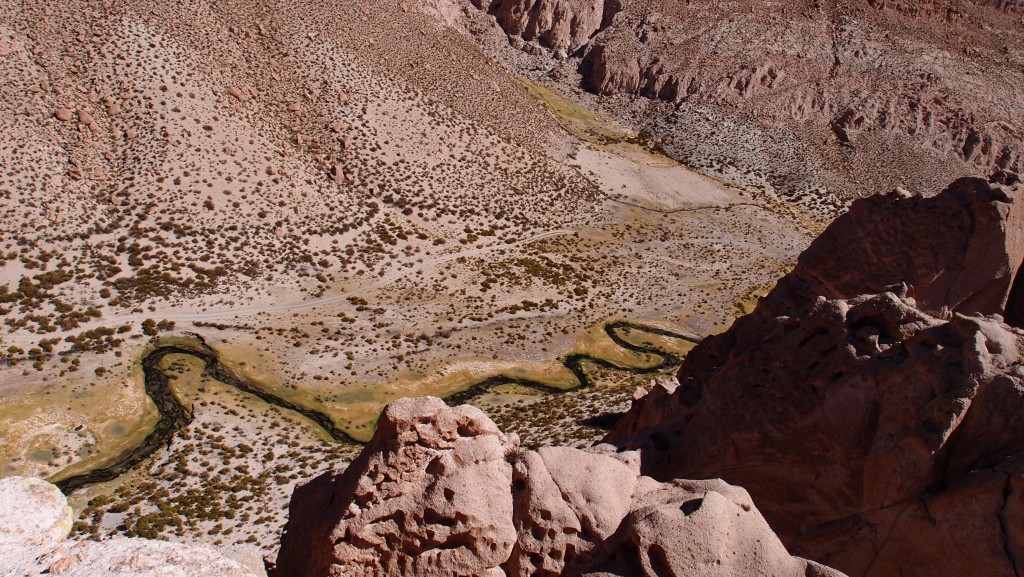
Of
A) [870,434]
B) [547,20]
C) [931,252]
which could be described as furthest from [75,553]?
[547,20]

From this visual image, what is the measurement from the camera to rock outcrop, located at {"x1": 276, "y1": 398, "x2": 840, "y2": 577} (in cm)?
1030

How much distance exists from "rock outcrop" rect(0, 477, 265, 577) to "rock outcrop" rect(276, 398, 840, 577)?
3.14 m

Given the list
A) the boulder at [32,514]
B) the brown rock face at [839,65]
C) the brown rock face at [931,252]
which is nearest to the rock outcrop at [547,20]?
the brown rock face at [839,65]

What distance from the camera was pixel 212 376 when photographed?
35.6 meters

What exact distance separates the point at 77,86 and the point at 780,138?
7516 centimetres

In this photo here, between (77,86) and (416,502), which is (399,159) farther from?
(416,502)

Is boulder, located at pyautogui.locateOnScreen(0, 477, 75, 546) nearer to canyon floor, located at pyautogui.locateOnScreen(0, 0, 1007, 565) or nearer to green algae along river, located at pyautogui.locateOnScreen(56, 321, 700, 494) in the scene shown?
canyon floor, located at pyautogui.locateOnScreen(0, 0, 1007, 565)

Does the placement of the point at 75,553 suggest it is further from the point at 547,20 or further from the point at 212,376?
the point at 547,20

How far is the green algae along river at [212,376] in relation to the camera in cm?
2864

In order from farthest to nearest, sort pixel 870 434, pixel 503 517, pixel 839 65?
pixel 839 65
pixel 870 434
pixel 503 517

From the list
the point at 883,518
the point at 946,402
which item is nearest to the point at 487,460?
→ the point at 883,518

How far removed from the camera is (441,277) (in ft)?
163

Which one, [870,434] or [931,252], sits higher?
[931,252]

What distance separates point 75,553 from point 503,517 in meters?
6.15
